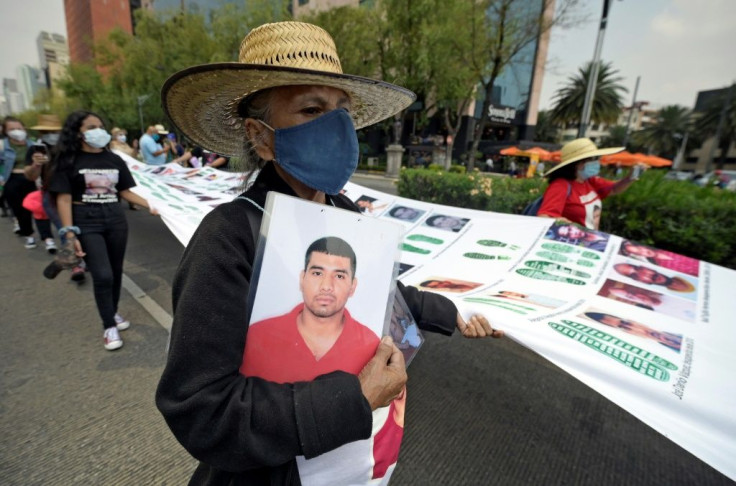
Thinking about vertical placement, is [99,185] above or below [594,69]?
below

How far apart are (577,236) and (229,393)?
2424mm

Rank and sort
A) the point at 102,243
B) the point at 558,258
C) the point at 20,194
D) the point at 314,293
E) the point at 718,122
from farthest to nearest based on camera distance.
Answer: the point at 718,122 < the point at 20,194 < the point at 102,243 < the point at 558,258 < the point at 314,293

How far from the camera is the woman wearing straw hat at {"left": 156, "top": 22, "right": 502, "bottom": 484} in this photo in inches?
28.4

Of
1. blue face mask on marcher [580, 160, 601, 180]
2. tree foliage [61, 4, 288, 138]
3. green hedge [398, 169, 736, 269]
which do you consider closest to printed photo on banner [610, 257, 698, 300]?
blue face mask on marcher [580, 160, 601, 180]

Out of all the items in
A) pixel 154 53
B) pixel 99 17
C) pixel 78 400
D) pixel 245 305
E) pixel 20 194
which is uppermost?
pixel 99 17

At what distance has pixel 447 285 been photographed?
1.99 meters

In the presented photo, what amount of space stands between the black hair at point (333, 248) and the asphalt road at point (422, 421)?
1561mm

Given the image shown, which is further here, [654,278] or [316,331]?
[654,278]

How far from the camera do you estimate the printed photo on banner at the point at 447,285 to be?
1917 millimetres

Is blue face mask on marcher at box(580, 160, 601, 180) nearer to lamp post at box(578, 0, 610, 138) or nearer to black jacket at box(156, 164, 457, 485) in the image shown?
black jacket at box(156, 164, 457, 485)

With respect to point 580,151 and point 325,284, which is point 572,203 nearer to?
A: point 580,151

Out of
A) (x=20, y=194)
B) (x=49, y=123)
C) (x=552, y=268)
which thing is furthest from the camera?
(x=20, y=194)

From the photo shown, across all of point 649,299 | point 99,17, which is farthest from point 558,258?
point 99,17

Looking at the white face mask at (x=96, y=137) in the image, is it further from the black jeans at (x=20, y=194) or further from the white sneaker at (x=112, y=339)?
the black jeans at (x=20, y=194)
